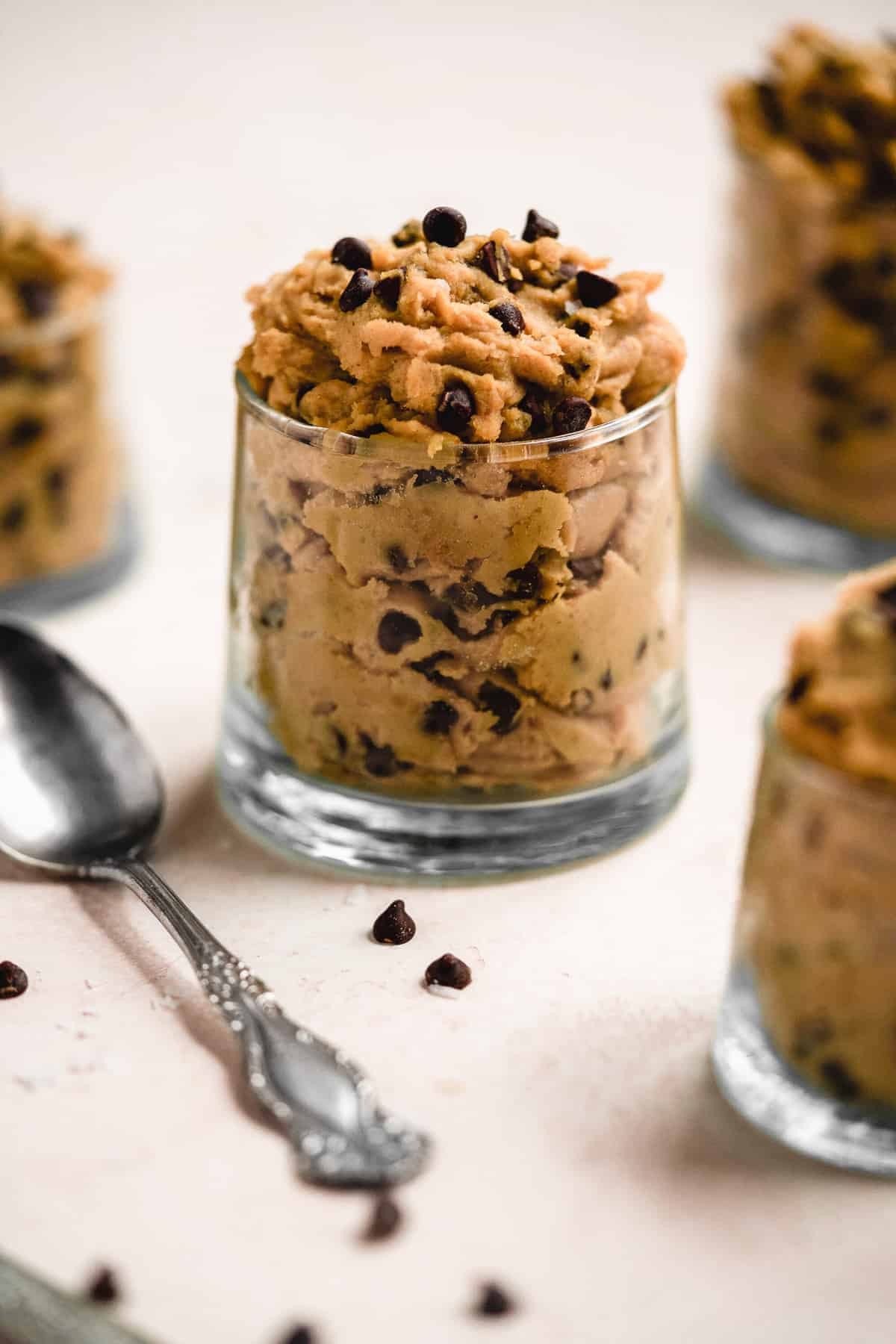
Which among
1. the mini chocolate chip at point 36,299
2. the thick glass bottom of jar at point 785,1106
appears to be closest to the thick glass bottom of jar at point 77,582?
the mini chocolate chip at point 36,299

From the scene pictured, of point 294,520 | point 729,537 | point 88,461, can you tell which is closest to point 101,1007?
point 294,520

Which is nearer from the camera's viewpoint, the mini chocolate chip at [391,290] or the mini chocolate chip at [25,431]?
the mini chocolate chip at [391,290]

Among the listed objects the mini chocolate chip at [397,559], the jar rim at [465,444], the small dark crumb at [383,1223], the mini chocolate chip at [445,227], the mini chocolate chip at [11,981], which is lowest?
the mini chocolate chip at [11,981]

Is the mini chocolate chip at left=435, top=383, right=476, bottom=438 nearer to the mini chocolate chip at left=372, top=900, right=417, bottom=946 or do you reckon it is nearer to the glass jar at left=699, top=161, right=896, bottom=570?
the mini chocolate chip at left=372, top=900, right=417, bottom=946

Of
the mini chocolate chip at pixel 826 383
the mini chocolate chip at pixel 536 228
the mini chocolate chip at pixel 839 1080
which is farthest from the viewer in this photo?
the mini chocolate chip at pixel 826 383

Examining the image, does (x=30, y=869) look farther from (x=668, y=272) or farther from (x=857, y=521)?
(x=668, y=272)

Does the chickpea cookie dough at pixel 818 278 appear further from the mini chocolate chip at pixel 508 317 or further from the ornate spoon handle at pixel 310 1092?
the ornate spoon handle at pixel 310 1092
